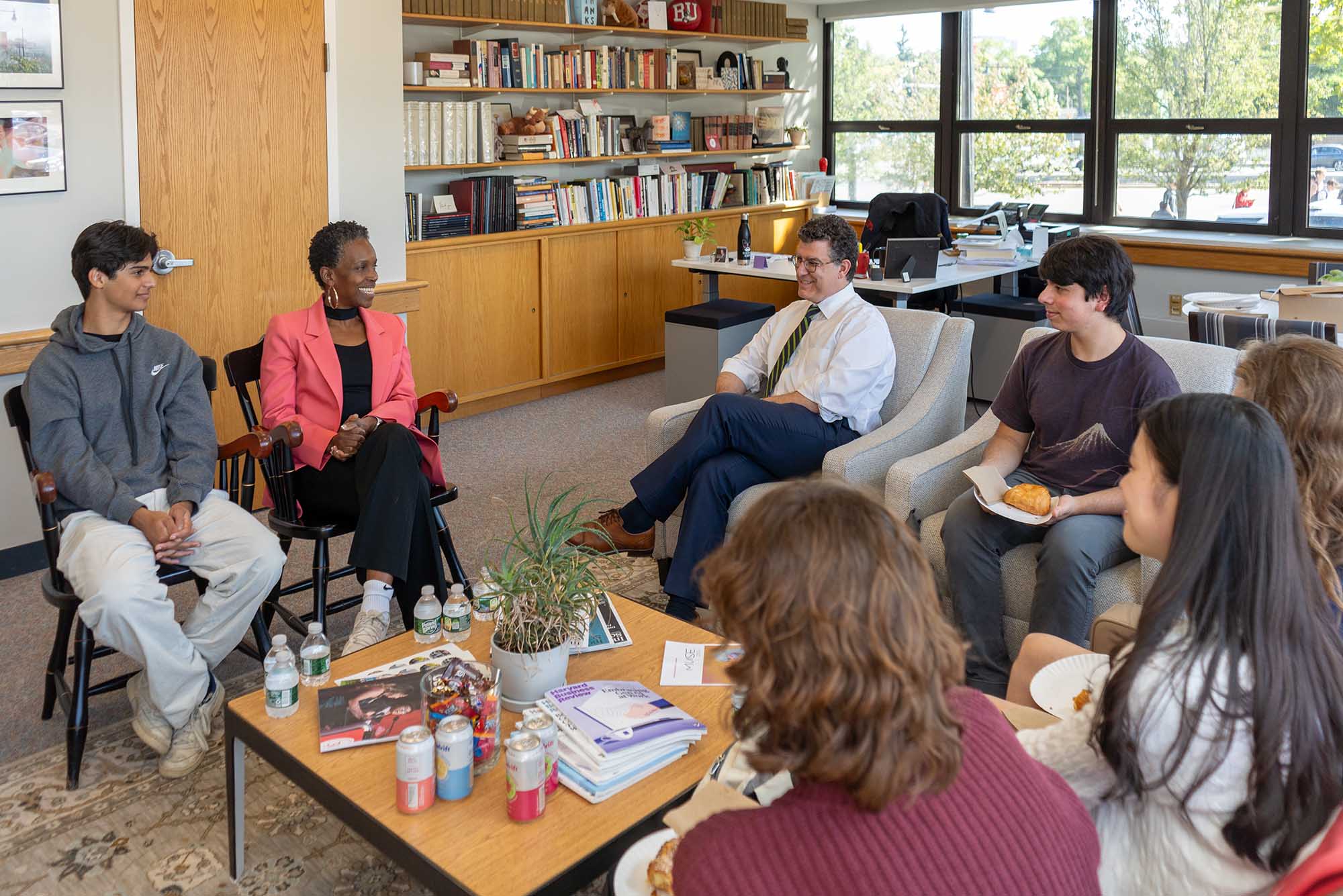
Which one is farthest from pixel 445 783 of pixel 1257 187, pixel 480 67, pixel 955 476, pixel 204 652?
pixel 1257 187

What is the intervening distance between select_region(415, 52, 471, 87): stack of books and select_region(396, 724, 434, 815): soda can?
4.39 m

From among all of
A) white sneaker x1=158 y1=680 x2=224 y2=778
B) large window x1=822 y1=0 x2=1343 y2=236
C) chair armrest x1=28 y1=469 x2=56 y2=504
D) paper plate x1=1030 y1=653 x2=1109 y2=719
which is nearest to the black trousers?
white sneaker x1=158 y1=680 x2=224 y2=778

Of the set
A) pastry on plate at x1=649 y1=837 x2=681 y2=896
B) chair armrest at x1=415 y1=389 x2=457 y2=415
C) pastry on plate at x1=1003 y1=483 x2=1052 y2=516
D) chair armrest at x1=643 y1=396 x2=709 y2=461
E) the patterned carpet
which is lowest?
the patterned carpet

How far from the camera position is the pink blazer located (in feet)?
11.0

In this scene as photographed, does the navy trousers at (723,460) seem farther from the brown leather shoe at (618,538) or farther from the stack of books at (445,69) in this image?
the stack of books at (445,69)

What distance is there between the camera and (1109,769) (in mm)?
1588

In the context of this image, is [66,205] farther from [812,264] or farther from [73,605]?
[812,264]

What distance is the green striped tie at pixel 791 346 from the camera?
392 centimetres

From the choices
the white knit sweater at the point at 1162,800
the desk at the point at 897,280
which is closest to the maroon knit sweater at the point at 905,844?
the white knit sweater at the point at 1162,800

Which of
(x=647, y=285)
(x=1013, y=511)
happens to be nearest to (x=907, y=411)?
(x=1013, y=511)

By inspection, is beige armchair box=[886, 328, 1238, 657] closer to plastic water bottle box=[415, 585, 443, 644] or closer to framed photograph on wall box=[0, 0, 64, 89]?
plastic water bottle box=[415, 585, 443, 644]

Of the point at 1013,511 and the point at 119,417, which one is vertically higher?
the point at 119,417

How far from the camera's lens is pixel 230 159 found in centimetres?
416

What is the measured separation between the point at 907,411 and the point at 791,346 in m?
0.51
